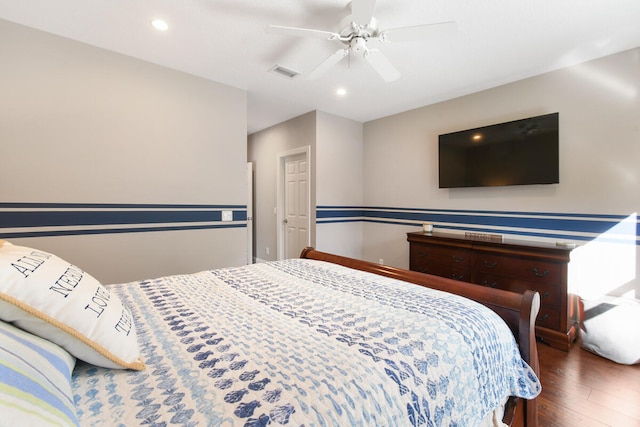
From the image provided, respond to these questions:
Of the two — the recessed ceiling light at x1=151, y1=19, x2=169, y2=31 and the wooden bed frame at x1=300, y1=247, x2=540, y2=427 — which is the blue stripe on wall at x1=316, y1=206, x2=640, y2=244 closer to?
the wooden bed frame at x1=300, y1=247, x2=540, y2=427

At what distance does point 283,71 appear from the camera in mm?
2740

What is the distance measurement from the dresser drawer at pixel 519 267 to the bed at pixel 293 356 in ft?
5.02

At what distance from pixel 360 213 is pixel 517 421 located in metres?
3.42

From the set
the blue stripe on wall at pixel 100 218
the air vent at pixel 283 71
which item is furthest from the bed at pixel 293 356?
the air vent at pixel 283 71

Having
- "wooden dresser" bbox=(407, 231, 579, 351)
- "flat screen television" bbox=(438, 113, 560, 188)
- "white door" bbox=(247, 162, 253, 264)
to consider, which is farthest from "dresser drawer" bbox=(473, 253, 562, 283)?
"white door" bbox=(247, 162, 253, 264)

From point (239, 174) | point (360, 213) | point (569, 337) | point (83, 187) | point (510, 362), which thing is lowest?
point (569, 337)

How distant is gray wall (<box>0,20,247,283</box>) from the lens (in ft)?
6.79

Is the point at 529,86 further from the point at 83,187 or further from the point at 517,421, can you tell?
the point at 83,187

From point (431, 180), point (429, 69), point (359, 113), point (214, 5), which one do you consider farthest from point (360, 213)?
point (214, 5)

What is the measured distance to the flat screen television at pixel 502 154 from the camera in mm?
2637

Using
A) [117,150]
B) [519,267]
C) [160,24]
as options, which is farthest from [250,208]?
[519,267]

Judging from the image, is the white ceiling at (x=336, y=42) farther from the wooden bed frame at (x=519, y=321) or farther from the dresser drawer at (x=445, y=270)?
the dresser drawer at (x=445, y=270)

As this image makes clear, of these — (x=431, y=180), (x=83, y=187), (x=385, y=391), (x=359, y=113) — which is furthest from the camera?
(x=359, y=113)

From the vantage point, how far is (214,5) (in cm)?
185
